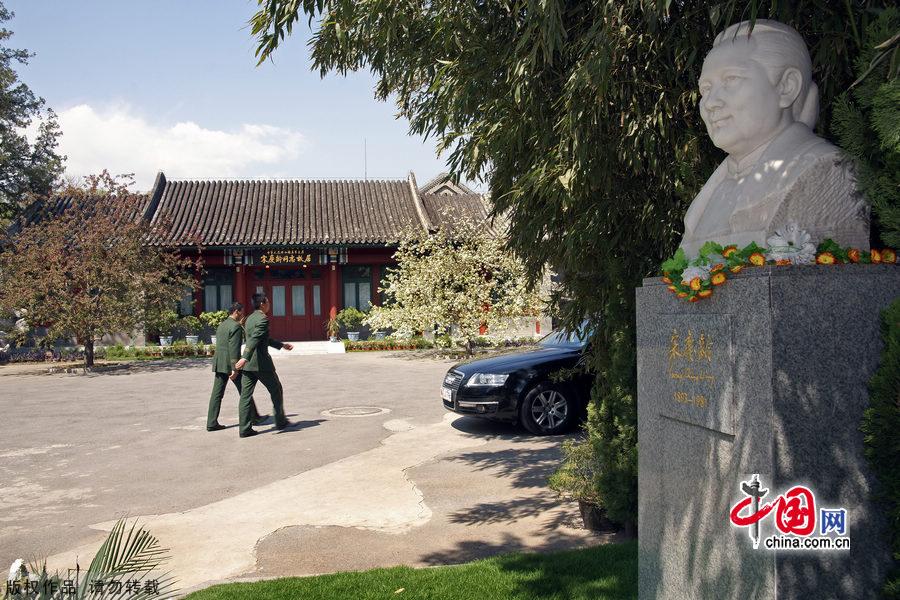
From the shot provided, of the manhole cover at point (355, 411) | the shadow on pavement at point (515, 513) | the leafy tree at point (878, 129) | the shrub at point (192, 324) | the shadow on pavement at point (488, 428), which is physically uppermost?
the leafy tree at point (878, 129)

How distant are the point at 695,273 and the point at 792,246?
1.48 feet

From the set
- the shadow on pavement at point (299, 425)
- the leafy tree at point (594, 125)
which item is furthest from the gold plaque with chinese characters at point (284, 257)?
the leafy tree at point (594, 125)

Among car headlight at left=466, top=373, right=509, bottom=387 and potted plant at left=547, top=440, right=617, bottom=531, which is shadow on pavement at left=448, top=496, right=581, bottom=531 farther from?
car headlight at left=466, top=373, right=509, bottom=387

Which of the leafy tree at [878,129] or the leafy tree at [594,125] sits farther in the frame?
the leafy tree at [594,125]

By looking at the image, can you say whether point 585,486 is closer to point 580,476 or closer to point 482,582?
point 580,476

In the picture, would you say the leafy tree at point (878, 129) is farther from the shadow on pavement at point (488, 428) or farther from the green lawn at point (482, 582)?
the shadow on pavement at point (488, 428)

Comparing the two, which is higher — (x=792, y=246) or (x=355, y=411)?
(x=792, y=246)

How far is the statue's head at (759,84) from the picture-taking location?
3602mm

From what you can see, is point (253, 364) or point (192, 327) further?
point (192, 327)

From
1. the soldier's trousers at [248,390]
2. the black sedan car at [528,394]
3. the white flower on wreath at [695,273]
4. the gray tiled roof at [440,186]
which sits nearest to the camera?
the white flower on wreath at [695,273]

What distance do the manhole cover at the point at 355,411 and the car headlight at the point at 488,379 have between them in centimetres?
267

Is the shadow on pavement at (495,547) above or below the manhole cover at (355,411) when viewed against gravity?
below

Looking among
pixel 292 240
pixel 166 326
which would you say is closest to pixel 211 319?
pixel 166 326

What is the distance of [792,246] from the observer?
327 centimetres
